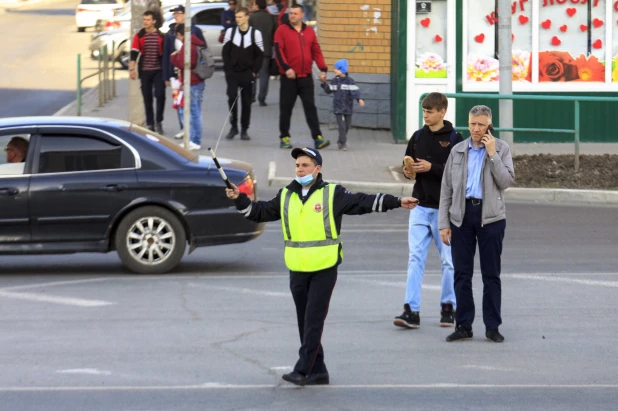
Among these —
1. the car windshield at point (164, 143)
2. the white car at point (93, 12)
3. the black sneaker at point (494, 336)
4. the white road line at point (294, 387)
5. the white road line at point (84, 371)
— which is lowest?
the white road line at point (294, 387)

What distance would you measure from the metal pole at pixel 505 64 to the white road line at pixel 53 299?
331 inches

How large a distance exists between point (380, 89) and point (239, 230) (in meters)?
10.1

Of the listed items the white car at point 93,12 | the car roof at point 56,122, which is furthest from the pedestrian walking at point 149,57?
the white car at point 93,12

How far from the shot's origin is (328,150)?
18.7 meters

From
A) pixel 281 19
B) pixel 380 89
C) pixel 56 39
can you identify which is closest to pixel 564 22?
pixel 380 89

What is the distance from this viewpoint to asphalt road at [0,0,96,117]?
25156mm

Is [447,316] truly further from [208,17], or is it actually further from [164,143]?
[208,17]

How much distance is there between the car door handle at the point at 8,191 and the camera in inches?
423

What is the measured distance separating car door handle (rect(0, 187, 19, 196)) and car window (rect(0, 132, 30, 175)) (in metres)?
0.18

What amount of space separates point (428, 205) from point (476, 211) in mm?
592

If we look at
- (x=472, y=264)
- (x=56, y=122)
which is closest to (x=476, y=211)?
(x=472, y=264)

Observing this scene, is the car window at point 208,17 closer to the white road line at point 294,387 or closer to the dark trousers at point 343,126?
the dark trousers at point 343,126

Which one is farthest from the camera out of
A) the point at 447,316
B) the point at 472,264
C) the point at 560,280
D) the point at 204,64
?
the point at 204,64

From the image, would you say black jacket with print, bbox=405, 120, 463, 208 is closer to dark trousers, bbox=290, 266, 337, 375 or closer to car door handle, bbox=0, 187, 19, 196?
dark trousers, bbox=290, 266, 337, 375
